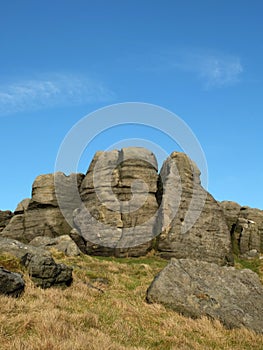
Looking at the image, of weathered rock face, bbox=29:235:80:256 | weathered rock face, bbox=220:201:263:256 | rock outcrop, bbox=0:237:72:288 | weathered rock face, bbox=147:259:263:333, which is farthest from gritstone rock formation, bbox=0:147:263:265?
rock outcrop, bbox=0:237:72:288

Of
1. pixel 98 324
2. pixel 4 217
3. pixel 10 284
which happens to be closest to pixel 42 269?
pixel 10 284

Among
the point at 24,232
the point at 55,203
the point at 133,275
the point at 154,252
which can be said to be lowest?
the point at 133,275

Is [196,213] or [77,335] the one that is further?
[196,213]

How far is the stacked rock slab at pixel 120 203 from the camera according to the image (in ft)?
126

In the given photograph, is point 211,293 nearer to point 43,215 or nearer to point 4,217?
point 43,215

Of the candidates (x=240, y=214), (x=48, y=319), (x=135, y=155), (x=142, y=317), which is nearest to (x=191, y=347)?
(x=142, y=317)

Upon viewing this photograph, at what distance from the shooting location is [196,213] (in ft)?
137

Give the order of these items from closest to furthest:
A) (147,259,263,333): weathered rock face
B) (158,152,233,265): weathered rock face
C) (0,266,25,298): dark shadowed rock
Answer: (0,266,25,298): dark shadowed rock → (147,259,263,333): weathered rock face → (158,152,233,265): weathered rock face

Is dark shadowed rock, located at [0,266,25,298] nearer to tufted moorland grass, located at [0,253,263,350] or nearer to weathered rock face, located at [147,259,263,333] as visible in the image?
tufted moorland grass, located at [0,253,263,350]

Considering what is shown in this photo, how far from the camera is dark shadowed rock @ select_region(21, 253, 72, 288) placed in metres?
16.8

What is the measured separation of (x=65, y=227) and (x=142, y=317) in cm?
3255

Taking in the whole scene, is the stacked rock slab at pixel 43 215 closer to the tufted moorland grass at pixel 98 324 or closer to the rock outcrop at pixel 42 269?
the rock outcrop at pixel 42 269

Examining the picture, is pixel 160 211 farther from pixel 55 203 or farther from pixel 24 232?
pixel 24 232

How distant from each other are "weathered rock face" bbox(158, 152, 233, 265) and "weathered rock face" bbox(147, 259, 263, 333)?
19227 mm
